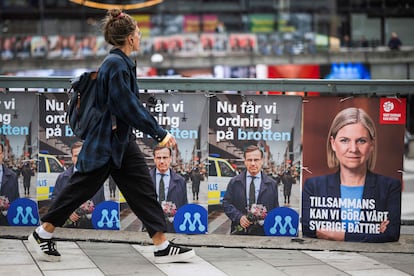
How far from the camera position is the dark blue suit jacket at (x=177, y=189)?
6551 millimetres

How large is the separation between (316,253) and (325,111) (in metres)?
1.15

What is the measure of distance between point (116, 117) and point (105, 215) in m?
1.45

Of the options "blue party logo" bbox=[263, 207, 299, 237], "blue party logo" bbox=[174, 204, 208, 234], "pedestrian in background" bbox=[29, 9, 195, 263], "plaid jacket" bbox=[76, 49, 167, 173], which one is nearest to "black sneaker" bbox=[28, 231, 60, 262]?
"pedestrian in background" bbox=[29, 9, 195, 263]

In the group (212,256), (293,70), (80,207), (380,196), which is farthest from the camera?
(293,70)

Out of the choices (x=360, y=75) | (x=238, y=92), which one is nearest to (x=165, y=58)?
(x=360, y=75)

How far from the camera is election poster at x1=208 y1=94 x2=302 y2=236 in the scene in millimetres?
6508

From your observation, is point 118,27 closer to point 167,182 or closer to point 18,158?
point 167,182

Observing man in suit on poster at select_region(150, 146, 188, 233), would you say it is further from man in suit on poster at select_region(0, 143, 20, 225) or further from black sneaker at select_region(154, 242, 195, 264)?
man in suit on poster at select_region(0, 143, 20, 225)

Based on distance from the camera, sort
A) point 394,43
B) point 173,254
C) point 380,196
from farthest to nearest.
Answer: point 394,43 < point 380,196 < point 173,254

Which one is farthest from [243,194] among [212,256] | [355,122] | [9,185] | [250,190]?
[9,185]

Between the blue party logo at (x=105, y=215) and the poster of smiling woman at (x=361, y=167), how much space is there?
166cm

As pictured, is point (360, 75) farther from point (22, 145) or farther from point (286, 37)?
point (22, 145)

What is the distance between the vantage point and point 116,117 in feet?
17.8

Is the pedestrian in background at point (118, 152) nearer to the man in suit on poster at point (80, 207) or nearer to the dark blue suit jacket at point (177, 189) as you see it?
the dark blue suit jacket at point (177, 189)
